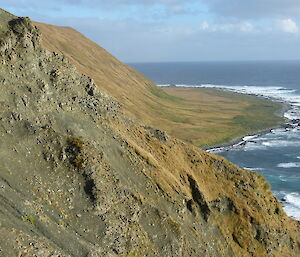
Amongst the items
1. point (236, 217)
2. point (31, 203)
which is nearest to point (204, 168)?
point (236, 217)

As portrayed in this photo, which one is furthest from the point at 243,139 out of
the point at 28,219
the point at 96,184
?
the point at 28,219

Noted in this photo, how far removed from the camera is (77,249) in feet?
114

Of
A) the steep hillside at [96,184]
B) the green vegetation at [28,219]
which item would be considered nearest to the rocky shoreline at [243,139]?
the steep hillside at [96,184]

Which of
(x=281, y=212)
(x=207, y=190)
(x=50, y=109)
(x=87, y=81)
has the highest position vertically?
(x=87, y=81)

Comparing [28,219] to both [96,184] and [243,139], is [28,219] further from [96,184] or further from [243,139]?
[243,139]

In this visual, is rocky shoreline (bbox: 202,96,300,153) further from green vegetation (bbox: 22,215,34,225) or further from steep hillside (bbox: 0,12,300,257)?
green vegetation (bbox: 22,215,34,225)

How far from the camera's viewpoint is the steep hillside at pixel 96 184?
119 ft

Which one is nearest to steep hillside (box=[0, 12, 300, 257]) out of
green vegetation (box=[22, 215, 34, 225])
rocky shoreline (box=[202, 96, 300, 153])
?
green vegetation (box=[22, 215, 34, 225])

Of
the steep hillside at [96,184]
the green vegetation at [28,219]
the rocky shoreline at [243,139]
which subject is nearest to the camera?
the green vegetation at [28,219]

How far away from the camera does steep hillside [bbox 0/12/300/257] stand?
36.3 meters

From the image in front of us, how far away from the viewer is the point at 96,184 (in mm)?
41406

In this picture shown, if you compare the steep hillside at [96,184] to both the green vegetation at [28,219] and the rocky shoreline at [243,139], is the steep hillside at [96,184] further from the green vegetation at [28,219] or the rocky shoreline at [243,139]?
the rocky shoreline at [243,139]

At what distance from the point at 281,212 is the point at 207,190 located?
16760mm

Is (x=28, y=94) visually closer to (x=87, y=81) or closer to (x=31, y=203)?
(x=87, y=81)
